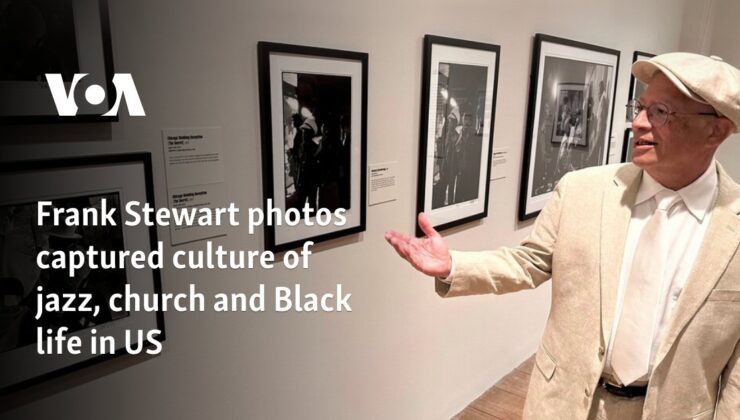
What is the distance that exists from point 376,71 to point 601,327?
1.20m

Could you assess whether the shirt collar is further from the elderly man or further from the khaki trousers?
the khaki trousers

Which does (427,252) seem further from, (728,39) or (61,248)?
(728,39)

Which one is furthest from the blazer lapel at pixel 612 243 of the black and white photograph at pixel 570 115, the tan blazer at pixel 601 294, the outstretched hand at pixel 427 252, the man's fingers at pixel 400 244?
the black and white photograph at pixel 570 115

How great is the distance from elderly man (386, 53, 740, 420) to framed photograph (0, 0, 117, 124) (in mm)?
919

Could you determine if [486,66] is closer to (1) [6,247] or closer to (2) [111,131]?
(2) [111,131]

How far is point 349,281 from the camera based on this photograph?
6.61ft

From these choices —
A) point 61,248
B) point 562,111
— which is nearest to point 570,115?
point 562,111

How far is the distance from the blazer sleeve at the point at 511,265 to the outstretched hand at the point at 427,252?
4 centimetres

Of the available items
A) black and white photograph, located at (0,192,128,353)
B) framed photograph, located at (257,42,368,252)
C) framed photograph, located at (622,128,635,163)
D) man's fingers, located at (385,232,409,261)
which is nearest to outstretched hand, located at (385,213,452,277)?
man's fingers, located at (385,232,409,261)

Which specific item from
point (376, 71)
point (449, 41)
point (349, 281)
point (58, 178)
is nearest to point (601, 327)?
point (349, 281)

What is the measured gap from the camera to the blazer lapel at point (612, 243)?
143cm

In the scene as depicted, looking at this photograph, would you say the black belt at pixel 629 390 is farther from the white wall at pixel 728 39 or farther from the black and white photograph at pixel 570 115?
the white wall at pixel 728 39

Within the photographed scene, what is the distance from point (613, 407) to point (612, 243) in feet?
1.63

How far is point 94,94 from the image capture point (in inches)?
47.8
